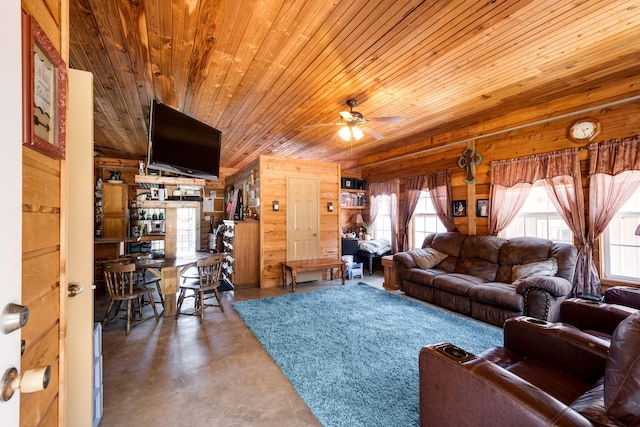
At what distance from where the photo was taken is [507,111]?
4020 millimetres

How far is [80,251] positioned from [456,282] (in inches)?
156

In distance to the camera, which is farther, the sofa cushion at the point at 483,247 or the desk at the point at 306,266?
the desk at the point at 306,266

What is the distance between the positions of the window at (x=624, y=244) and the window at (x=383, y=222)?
3.78 m

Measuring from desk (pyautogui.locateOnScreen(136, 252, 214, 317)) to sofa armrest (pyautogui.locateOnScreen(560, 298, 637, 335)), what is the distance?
385 centimetres

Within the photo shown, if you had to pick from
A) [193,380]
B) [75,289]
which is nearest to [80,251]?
[75,289]

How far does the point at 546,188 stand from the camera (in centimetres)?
378

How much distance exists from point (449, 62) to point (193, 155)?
3.04 metres

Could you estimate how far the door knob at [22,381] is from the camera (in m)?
0.57

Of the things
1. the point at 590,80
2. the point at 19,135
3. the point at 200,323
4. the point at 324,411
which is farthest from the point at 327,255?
the point at 19,135

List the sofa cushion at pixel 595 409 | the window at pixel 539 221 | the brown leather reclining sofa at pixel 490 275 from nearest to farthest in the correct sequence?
the sofa cushion at pixel 595 409 → the brown leather reclining sofa at pixel 490 275 → the window at pixel 539 221

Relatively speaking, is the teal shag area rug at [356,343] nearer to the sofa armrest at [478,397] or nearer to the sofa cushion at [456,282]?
the sofa cushion at [456,282]

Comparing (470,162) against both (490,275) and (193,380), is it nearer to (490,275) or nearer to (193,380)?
(490,275)

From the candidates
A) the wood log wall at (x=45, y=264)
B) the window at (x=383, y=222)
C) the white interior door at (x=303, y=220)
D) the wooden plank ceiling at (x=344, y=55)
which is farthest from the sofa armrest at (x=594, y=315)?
the window at (x=383, y=222)

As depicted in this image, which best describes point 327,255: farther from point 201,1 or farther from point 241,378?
point 201,1
